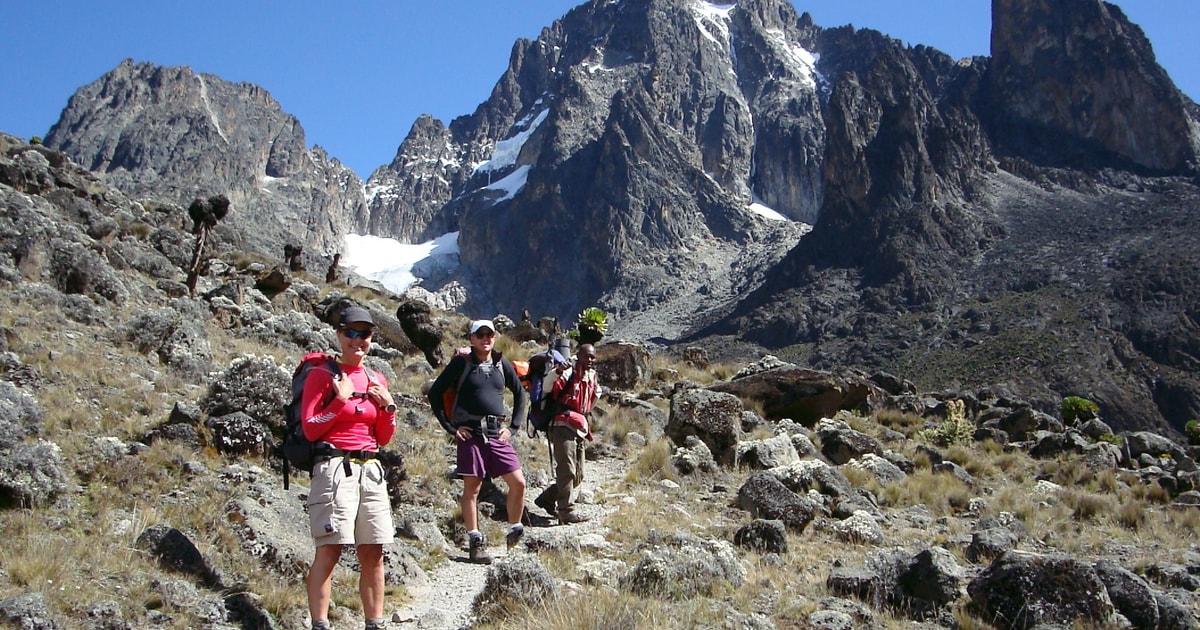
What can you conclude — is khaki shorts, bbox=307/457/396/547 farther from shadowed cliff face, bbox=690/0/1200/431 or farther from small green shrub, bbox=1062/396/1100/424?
shadowed cliff face, bbox=690/0/1200/431

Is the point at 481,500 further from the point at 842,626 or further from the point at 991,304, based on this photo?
the point at 991,304

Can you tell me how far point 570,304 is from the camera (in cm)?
17462

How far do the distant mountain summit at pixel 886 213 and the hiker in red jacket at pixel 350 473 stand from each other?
28.6 meters

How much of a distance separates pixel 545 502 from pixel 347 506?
409 cm

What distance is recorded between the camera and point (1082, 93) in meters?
134

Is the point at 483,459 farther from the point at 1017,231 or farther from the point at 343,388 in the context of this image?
the point at 1017,231

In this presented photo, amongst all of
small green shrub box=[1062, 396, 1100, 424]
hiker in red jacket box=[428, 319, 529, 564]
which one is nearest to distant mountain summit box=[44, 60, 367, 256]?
small green shrub box=[1062, 396, 1100, 424]

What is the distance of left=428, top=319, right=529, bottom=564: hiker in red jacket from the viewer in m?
6.60

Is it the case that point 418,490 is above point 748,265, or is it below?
below

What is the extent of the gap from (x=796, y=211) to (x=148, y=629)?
197 meters

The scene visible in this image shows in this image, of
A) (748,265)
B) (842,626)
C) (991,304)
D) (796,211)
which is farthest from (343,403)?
(796,211)

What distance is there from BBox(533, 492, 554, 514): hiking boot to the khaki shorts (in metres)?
3.80

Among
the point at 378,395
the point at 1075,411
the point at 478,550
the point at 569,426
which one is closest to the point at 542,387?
the point at 569,426

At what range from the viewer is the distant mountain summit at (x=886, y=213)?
261 ft
